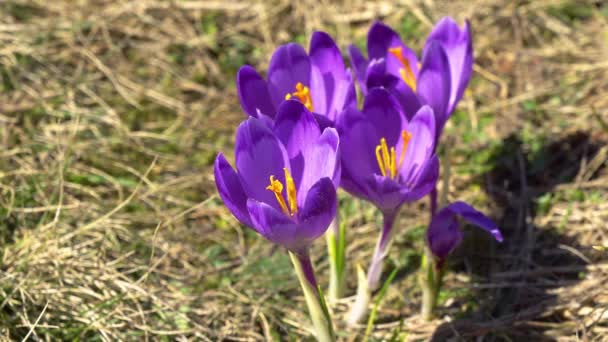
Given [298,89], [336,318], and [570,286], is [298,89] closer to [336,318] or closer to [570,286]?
[336,318]

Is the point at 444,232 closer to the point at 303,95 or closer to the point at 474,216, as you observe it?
the point at 474,216

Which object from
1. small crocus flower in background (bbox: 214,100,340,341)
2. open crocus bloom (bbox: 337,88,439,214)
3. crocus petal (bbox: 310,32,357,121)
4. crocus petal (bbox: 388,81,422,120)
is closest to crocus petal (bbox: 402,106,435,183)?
open crocus bloom (bbox: 337,88,439,214)

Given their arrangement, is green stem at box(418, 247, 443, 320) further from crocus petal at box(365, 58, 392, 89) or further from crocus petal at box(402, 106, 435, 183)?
crocus petal at box(365, 58, 392, 89)

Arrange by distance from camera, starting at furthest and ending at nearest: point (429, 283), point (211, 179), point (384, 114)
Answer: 1. point (211, 179)
2. point (429, 283)
3. point (384, 114)

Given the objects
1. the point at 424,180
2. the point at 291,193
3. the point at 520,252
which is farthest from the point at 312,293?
the point at 520,252

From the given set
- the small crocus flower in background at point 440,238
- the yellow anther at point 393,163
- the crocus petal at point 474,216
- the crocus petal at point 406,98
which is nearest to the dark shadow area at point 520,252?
the small crocus flower in background at point 440,238

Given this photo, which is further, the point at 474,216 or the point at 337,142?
the point at 474,216
